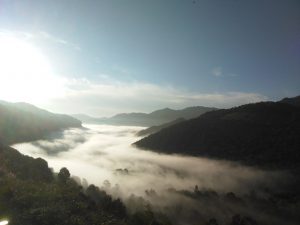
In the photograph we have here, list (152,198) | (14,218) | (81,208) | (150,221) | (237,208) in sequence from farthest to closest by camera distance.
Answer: (152,198), (237,208), (150,221), (81,208), (14,218)

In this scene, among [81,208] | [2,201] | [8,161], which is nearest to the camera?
[2,201]

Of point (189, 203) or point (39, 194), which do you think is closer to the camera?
point (39, 194)

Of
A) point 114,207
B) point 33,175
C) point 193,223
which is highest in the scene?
point 33,175

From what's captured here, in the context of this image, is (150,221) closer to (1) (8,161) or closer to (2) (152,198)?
(1) (8,161)

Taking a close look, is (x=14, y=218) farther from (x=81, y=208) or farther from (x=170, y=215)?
(x=170, y=215)

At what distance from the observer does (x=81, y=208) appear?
71.0 metres

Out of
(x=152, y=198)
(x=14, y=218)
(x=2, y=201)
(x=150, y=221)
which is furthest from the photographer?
(x=152, y=198)

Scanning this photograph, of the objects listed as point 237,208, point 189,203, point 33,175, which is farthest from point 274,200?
point 33,175

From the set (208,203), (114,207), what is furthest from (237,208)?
(114,207)

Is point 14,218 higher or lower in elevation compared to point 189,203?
higher

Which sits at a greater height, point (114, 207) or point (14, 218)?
point (14, 218)

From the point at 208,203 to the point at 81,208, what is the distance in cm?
13479

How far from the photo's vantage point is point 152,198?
199250 millimetres

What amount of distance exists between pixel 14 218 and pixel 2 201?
855 centimetres
